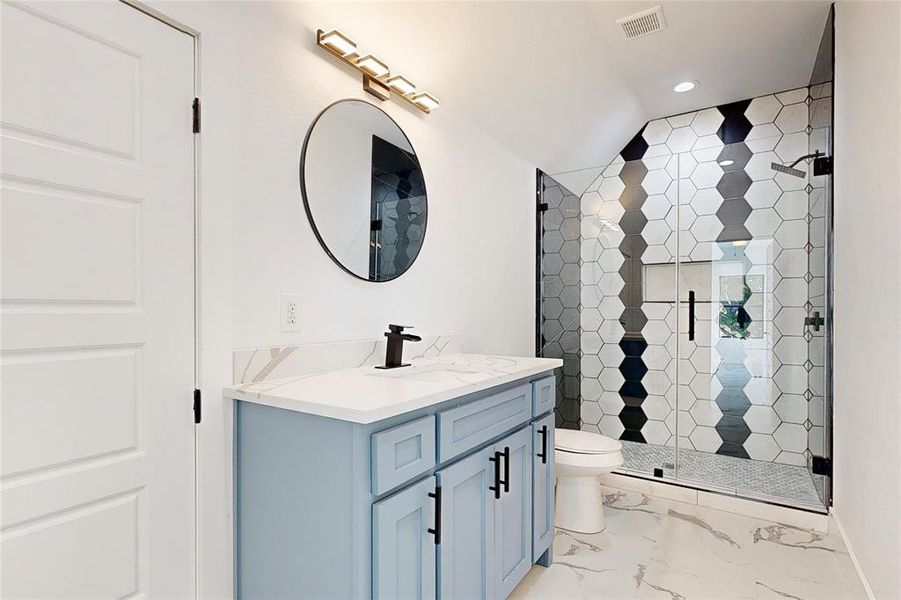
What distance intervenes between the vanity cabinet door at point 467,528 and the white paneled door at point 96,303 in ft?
2.29

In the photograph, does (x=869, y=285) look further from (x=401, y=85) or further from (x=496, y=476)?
(x=401, y=85)

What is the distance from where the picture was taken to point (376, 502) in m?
1.15

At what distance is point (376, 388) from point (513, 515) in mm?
785

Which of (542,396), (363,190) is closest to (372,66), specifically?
(363,190)

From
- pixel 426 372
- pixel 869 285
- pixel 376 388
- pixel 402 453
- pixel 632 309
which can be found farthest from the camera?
pixel 632 309

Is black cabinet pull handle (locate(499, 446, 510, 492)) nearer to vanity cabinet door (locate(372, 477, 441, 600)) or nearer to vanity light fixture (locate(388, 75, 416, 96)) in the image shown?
vanity cabinet door (locate(372, 477, 441, 600))

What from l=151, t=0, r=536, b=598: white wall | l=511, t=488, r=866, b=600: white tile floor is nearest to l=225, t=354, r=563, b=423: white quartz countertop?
l=151, t=0, r=536, b=598: white wall

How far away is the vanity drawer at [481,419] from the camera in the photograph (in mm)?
1391

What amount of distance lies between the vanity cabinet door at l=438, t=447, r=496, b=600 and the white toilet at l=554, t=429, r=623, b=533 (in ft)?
2.89

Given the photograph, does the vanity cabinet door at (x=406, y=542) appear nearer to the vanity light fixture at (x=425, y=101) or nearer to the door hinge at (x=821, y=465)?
the vanity light fixture at (x=425, y=101)

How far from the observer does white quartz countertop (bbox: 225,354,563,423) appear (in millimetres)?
1143

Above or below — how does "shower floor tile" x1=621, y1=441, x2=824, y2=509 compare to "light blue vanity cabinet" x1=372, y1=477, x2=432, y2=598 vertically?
below

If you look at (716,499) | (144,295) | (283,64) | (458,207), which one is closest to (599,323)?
(716,499)

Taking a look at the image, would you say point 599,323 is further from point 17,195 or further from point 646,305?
point 17,195
